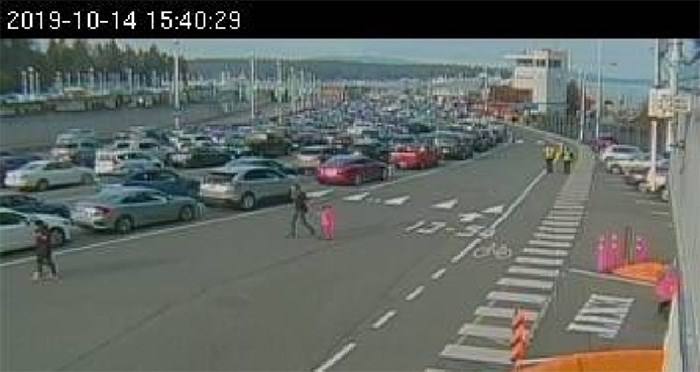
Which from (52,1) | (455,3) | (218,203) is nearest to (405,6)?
(455,3)

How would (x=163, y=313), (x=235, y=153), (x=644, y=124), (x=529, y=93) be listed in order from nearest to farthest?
(x=163, y=313), (x=235, y=153), (x=644, y=124), (x=529, y=93)

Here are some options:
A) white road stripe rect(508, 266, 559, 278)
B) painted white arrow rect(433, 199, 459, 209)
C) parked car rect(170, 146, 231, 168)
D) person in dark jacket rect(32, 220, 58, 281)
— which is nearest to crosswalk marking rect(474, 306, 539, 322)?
white road stripe rect(508, 266, 559, 278)

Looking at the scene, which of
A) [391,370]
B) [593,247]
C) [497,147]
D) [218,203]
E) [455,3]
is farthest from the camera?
[497,147]

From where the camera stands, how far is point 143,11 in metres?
6.25

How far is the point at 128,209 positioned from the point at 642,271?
13.7 metres

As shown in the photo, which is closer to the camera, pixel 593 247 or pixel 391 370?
pixel 391 370

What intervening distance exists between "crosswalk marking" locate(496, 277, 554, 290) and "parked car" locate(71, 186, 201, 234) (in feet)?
37.0

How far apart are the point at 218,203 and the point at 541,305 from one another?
16.8 m

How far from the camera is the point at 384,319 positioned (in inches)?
642

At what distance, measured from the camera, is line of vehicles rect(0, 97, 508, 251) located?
26.4m

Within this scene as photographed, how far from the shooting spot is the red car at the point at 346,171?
42.3 m

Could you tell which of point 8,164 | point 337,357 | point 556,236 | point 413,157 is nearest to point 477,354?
point 337,357

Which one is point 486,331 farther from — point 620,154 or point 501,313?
point 620,154

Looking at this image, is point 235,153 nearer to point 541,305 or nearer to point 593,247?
point 593,247
